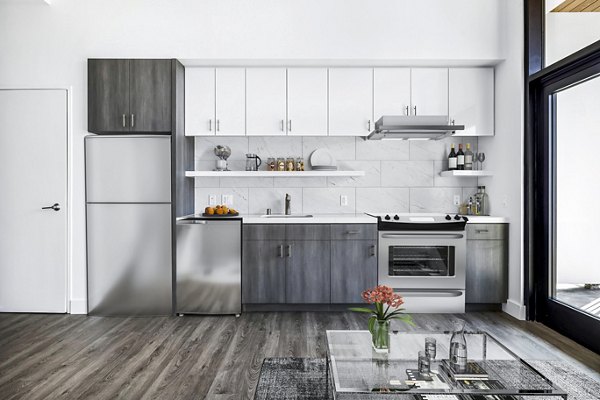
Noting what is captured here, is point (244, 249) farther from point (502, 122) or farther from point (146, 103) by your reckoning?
point (502, 122)

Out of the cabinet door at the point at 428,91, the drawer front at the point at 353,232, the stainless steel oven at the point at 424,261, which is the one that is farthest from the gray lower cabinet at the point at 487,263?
the cabinet door at the point at 428,91

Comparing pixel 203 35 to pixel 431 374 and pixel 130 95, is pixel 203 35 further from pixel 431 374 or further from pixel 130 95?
pixel 431 374

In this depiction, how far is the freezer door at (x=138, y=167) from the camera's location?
13.4 feet

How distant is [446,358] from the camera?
203 cm

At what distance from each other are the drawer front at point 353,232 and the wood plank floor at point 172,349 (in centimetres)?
73

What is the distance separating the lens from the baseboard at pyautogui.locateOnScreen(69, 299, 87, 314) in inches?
165

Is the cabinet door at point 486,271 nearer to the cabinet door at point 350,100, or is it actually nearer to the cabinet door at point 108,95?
the cabinet door at point 350,100

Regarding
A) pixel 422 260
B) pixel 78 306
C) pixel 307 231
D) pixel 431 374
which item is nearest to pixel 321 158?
pixel 307 231

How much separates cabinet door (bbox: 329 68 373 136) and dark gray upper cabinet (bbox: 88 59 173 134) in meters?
1.57

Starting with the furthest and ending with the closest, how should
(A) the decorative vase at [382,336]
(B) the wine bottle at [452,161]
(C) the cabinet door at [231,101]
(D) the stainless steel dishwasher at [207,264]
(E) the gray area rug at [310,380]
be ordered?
(B) the wine bottle at [452,161]
(C) the cabinet door at [231,101]
(D) the stainless steel dishwasher at [207,264]
(E) the gray area rug at [310,380]
(A) the decorative vase at [382,336]

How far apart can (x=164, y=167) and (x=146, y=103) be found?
2.05 feet

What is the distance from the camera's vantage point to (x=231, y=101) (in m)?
4.36

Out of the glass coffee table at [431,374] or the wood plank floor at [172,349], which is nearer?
the glass coffee table at [431,374]

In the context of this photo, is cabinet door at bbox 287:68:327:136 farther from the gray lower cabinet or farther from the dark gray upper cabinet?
the gray lower cabinet
